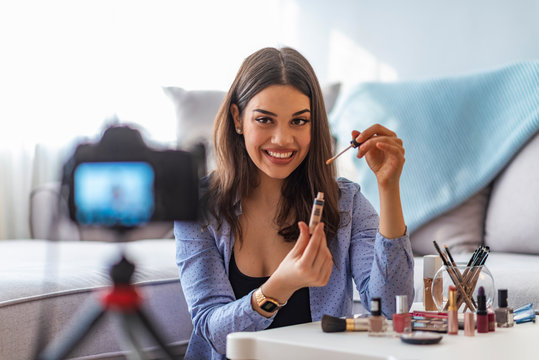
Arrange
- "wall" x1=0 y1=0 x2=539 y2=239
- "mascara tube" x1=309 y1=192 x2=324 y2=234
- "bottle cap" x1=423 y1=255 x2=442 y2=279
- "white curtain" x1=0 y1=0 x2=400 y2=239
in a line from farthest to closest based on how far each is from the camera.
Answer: "white curtain" x1=0 y1=0 x2=400 y2=239
"wall" x1=0 y1=0 x2=539 y2=239
"bottle cap" x1=423 y1=255 x2=442 y2=279
"mascara tube" x1=309 y1=192 x2=324 y2=234

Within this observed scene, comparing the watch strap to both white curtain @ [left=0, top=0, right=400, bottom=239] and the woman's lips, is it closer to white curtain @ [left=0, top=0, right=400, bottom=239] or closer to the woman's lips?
the woman's lips

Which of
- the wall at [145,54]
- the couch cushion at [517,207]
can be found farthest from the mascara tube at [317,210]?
the wall at [145,54]

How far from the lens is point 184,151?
301 millimetres

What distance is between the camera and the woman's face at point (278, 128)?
99cm

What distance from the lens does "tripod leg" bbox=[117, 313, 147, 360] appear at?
29 cm

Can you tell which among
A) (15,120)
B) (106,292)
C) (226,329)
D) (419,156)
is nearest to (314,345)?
(226,329)

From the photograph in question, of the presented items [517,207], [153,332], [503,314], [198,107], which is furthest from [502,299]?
[198,107]

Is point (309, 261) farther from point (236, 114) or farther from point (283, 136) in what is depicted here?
point (236, 114)

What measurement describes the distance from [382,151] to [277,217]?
0.33 metres

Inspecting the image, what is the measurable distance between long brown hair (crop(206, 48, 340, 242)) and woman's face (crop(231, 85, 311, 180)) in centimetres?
4

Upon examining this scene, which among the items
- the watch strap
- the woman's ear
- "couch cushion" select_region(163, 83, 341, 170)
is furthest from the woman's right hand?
"couch cushion" select_region(163, 83, 341, 170)

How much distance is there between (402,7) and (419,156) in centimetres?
77

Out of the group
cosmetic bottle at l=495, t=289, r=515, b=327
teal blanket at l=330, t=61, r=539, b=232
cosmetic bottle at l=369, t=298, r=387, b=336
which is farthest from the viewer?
teal blanket at l=330, t=61, r=539, b=232

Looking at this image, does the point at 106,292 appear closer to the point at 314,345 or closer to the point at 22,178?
the point at 314,345
